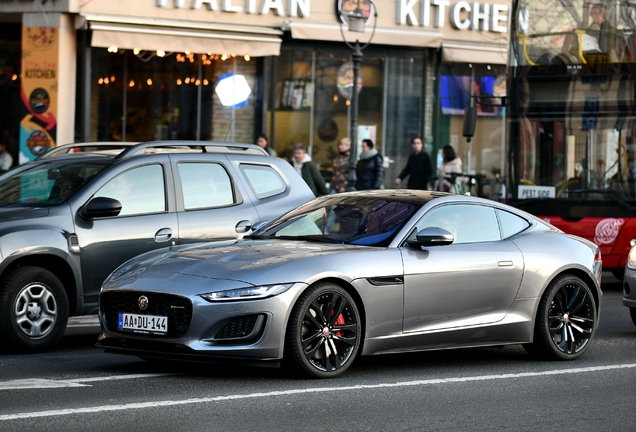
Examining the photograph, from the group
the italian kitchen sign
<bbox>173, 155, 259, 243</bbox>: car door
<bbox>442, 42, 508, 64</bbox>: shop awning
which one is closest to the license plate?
<bbox>173, 155, 259, 243</bbox>: car door

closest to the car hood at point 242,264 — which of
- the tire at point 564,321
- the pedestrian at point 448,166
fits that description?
the tire at point 564,321

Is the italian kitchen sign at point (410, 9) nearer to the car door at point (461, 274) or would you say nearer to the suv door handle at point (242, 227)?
the suv door handle at point (242, 227)

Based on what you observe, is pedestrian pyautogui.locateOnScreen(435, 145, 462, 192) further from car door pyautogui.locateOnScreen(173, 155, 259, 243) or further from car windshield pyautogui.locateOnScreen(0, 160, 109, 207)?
car windshield pyautogui.locateOnScreen(0, 160, 109, 207)

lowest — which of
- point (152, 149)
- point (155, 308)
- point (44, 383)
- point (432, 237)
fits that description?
point (44, 383)

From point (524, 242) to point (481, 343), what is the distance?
0.96 metres

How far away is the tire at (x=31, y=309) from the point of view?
9.36m

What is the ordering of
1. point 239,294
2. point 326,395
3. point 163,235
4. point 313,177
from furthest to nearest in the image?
point 313,177 < point 163,235 < point 239,294 < point 326,395

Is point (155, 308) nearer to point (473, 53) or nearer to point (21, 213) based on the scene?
point (21, 213)

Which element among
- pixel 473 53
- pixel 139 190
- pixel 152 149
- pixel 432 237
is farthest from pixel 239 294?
pixel 473 53

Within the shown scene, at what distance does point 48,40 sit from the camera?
22062 mm

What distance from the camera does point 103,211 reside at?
32.2ft

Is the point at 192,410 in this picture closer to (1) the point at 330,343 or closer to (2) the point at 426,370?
(1) the point at 330,343

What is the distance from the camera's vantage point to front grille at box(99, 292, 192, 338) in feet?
25.5

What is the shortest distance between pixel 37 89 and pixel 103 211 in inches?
510
